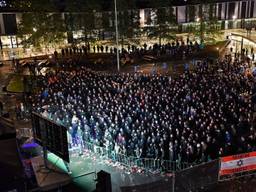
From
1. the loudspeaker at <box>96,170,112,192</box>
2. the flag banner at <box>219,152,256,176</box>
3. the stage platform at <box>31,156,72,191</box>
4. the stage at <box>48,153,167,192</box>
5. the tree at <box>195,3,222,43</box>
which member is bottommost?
the stage at <box>48,153,167,192</box>

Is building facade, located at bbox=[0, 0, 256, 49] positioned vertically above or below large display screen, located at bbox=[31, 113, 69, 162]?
above

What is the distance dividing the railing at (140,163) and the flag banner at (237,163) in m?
1.53

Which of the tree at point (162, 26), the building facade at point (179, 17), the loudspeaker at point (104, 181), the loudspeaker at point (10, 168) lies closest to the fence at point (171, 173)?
the loudspeaker at point (104, 181)

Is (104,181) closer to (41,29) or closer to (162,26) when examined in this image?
(41,29)

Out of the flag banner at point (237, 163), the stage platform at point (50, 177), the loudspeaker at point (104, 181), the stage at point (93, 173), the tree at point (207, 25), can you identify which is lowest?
the stage at point (93, 173)

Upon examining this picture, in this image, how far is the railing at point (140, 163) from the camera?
1268 cm

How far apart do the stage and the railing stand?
10.0 inches

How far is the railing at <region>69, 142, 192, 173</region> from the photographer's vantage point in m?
12.7

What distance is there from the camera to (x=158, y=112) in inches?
646

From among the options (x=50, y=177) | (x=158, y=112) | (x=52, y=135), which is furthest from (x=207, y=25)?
(x=50, y=177)

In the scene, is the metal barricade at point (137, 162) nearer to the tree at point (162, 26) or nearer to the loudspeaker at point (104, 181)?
the loudspeaker at point (104, 181)

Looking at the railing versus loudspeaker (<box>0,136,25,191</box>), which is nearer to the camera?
loudspeaker (<box>0,136,25,191</box>)

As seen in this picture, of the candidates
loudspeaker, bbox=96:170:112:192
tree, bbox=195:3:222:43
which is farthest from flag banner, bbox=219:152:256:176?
tree, bbox=195:3:222:43

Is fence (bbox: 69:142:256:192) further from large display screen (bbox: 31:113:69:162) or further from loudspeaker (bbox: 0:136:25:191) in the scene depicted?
loudspeaker (bbox: 0:136:25:191)
